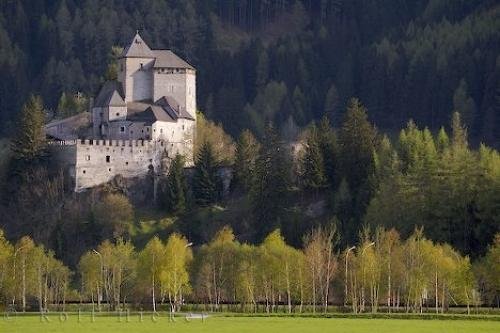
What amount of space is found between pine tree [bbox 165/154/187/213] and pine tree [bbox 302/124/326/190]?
31.1ft

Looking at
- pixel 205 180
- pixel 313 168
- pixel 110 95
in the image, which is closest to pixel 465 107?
pixel 313 168

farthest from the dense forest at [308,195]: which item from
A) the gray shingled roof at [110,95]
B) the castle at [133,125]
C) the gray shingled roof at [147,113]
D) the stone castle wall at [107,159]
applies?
the gray shingled roof at [110,95]

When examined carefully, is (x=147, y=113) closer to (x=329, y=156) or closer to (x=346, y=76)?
(x=329, y=156)

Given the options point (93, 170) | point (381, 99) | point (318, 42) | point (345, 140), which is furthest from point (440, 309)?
point (318, 42)

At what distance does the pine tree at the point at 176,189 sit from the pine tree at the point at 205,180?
126 cm

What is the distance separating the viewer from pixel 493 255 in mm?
96562

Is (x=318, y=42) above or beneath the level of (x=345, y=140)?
above

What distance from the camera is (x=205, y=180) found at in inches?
5025

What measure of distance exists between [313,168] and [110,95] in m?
19.9

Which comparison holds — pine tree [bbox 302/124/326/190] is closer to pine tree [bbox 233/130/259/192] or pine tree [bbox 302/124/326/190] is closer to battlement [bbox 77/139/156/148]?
pine tree [bbox 233/130/259/192]

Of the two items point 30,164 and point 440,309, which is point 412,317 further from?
point 30,164

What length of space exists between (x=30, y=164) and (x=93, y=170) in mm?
5255

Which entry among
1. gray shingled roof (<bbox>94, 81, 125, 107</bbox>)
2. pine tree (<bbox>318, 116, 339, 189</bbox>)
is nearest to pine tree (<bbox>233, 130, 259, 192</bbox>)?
pine tree (<bbox>318, 116, 339, 189</bbox>)

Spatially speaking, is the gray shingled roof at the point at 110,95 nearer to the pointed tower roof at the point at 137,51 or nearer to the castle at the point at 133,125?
the castle at the point at 133,125
